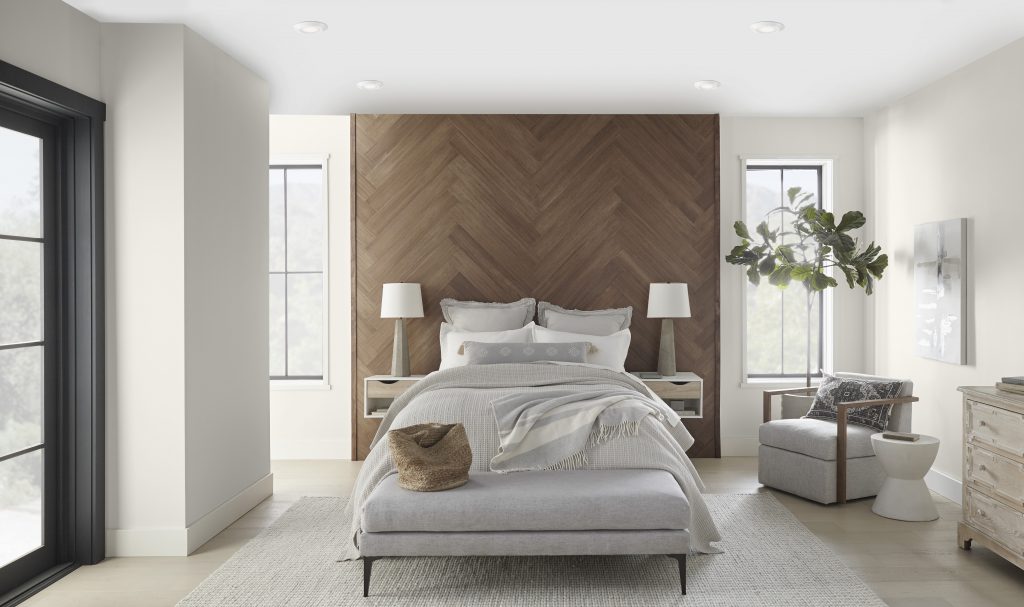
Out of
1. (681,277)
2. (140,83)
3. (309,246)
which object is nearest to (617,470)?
(681,277)

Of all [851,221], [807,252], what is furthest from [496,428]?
[807,252]

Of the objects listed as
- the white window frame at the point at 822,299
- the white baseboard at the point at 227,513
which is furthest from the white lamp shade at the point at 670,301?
the white baseboard at the point at 227,513

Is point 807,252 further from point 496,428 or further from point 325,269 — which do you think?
point 325,269

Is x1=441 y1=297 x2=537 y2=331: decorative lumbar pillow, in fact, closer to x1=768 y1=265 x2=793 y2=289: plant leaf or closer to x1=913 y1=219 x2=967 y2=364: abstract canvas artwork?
x1=768 y1=265 x2=793 y2=289: plant leaf

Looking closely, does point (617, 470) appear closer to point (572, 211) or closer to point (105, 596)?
point (105, 596)

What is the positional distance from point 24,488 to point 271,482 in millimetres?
1764

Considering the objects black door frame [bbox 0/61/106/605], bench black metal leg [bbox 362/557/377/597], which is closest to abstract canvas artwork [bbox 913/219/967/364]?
bench black metal leg [bbox 362/557/377/597]

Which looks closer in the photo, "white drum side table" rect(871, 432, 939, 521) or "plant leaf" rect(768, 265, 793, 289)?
"white drum side table" rect(871, 432, 939, 521)

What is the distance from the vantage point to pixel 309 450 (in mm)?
6250

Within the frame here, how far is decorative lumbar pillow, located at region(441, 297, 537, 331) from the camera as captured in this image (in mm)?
5754

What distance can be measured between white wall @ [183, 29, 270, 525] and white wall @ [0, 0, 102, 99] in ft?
1.48

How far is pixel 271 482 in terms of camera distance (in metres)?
5.08

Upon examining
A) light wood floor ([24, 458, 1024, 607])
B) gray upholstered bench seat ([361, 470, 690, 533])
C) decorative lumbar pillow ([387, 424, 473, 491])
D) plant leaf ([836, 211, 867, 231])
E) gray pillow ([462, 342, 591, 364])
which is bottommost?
light wood floor ([24, 458, 1024, 607])

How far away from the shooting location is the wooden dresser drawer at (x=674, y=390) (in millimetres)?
5574
